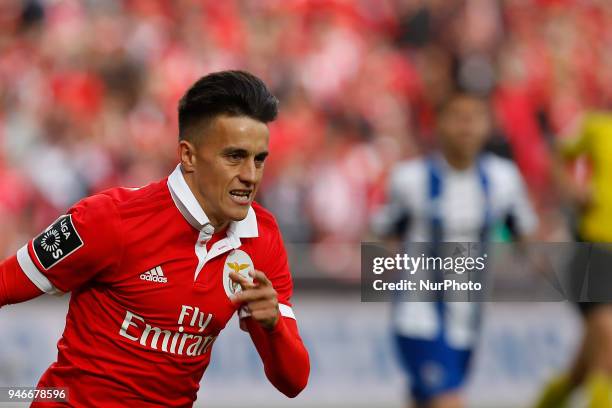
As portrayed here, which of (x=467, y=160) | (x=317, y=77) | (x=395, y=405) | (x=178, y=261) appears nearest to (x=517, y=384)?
(x=395, y=405)

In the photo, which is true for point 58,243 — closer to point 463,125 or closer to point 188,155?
point 188,155

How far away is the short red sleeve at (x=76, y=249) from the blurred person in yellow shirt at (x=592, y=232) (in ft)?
12.3

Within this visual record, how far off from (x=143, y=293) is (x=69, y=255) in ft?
0.97

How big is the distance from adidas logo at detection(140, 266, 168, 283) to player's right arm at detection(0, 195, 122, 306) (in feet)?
0.37

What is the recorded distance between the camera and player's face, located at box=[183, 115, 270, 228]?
12.6 ft

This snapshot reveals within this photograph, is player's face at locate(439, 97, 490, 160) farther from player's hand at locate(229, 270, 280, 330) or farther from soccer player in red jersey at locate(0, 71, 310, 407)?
player's hand at locate(229, 270, 280, 330)

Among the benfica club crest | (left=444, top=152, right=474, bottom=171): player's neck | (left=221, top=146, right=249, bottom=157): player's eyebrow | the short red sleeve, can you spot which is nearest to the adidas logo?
the short red sleeve

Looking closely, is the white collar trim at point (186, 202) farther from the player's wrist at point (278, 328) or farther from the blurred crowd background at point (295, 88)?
the blurred crowd background at point (295, 88)

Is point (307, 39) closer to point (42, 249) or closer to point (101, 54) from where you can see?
point (101, 54)

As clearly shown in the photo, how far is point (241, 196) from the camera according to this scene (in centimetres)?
387

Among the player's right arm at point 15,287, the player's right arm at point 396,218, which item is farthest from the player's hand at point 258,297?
the player's right arm at point 396,218

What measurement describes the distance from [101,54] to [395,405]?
186 inches

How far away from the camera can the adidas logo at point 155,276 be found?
388 cm

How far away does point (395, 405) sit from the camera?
841cm
